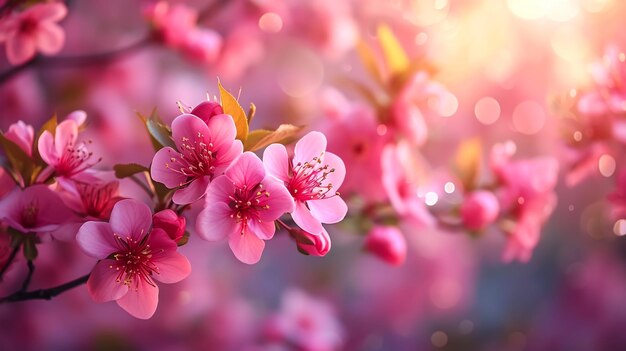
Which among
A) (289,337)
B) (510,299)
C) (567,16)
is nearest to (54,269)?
(289,337)

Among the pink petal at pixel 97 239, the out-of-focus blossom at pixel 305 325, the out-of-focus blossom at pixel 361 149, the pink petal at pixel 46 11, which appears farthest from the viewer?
the out-of-focus blossom at pixel 305 325

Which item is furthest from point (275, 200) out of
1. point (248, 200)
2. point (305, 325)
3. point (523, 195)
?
point (305, 325)

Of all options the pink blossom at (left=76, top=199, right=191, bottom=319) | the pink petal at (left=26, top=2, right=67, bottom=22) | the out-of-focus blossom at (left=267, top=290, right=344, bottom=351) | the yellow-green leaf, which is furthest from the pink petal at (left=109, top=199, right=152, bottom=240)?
the out-of-focus blossom at (left=267, top=290, right=344, bottom=351)

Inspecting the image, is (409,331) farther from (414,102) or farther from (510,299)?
(414,102)

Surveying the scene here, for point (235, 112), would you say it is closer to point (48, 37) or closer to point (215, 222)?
point (215, 222)

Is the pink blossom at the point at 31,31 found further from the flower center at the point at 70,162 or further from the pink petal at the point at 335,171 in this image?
the pink petal at the point at 335,171

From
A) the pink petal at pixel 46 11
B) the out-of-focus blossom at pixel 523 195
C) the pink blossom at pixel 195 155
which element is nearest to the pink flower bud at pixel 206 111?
the pink blossom at pixel 195 155

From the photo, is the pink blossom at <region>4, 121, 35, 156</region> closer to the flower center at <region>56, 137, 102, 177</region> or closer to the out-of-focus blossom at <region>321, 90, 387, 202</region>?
the flower center at <region>56, 137, 102, 177</region>
